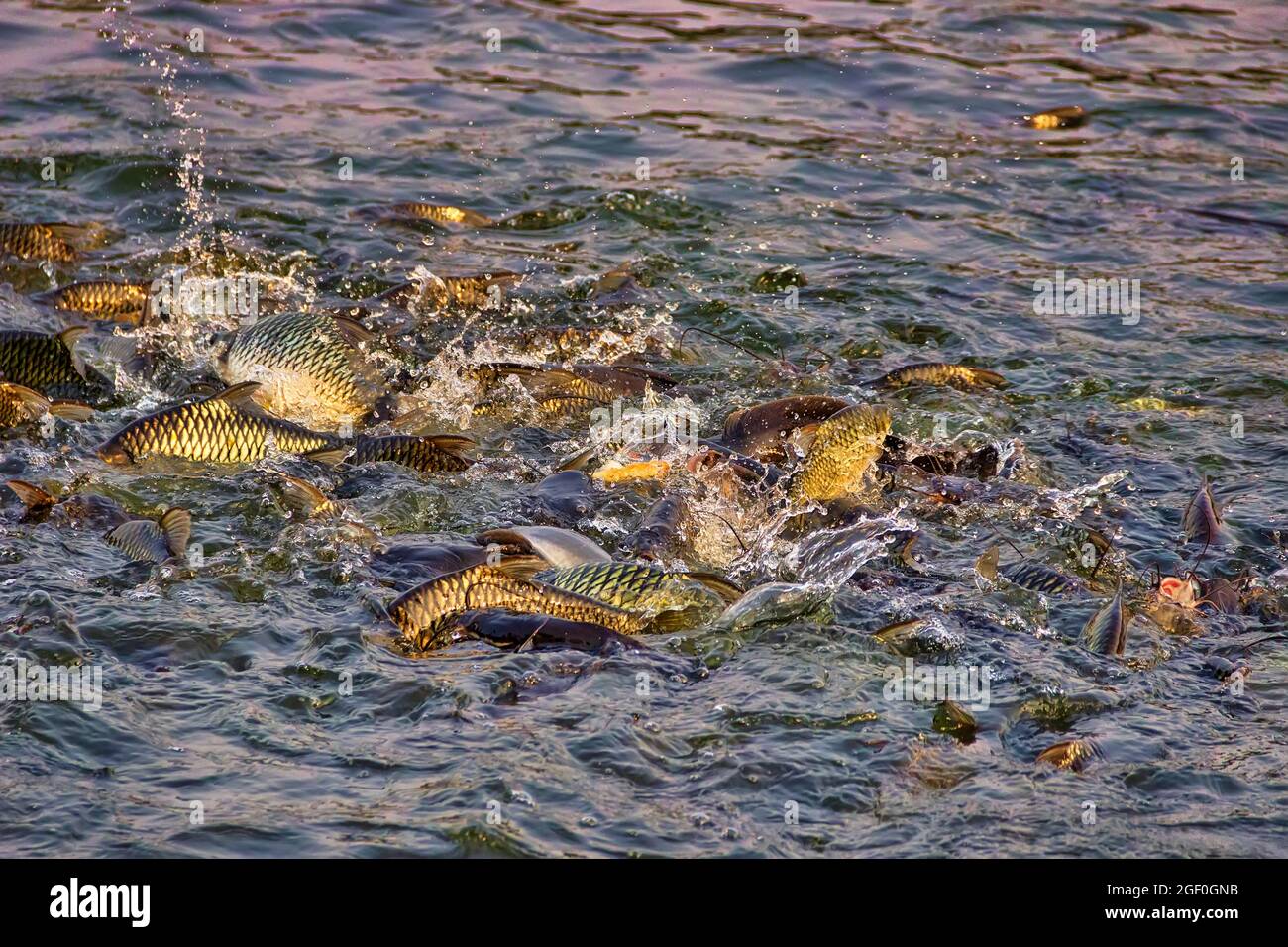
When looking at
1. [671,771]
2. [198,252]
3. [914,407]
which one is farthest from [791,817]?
[198,252]

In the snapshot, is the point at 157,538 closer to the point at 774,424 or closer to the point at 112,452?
the point at 112,452

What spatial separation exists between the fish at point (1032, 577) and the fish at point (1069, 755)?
1.00m

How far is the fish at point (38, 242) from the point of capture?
7.75 metres

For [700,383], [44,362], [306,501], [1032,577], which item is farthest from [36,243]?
[1032,577]

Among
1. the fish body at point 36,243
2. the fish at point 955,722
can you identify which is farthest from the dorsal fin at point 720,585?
the fish body at point 36,243

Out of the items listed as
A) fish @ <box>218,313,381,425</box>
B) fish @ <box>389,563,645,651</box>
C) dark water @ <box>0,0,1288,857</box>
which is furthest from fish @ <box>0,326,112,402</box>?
fish @ <box>389,563,645,651</box>

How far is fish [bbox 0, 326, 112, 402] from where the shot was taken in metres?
6.14

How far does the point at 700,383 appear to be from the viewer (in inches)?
270

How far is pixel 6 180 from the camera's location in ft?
30.2

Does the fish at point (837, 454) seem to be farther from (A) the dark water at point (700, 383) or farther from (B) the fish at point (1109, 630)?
(B) the fish at point (1109, 630)

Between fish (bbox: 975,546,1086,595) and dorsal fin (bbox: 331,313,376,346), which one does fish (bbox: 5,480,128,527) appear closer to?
dorsal fin (bbox: 331,313,376,346)

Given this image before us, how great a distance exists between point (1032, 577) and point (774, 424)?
1342 millimetres

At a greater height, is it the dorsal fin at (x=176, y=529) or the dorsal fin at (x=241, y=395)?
the dorsal fin at (x=241, y=395)
